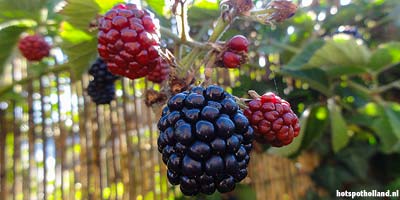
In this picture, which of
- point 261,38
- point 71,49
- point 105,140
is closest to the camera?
point 71,49

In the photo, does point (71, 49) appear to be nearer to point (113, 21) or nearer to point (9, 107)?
point (113, 21)

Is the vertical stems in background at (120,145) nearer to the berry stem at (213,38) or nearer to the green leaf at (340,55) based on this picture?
the green leaf at (340,55)

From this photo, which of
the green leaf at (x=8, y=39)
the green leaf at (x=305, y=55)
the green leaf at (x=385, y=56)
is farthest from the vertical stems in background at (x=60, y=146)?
the green leaf at (x=385, y=56)

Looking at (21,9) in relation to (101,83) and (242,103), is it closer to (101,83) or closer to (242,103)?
(101,83)

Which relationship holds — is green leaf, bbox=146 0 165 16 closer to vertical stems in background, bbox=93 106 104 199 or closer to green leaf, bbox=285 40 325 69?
green leaf, bbox=285 40 325 69

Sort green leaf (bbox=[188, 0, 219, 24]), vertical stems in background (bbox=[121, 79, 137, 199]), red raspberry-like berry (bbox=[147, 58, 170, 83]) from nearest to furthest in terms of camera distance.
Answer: red raspberry-like berry (bbox=[147, 58, 170, 83]) → green leaf (bbox=[188, 0, 219, 24]) → vertical stems in background (bbox=[121, 79, 137, 199])

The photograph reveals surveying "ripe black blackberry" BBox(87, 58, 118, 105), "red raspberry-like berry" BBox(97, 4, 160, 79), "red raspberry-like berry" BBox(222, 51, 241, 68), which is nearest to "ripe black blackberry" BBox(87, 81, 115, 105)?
"ripe black blackberry" BBox(87, 58, 118, 105)

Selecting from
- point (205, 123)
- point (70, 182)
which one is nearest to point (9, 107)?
point (70, 182)
